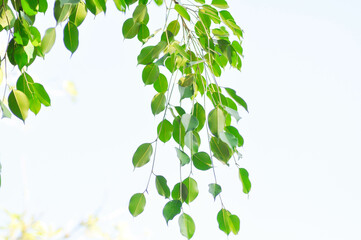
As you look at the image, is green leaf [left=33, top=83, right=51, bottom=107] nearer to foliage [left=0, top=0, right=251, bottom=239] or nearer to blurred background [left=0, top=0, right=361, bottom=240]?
foliage [left=0, top=0, right=251, bottom=239]

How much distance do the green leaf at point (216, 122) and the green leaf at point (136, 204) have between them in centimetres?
13

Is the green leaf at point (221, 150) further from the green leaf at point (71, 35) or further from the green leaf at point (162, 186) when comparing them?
the green leaf at point (71, 35)

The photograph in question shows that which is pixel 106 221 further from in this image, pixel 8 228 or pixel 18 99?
pixel 18 99

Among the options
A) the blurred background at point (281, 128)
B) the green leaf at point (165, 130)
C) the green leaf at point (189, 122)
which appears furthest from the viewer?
the blurred background at point (281, 128)

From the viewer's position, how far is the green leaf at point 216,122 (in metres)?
0.51

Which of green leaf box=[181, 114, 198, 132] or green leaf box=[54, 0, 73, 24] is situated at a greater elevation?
green leaf box=[54, 0, 73, 24]

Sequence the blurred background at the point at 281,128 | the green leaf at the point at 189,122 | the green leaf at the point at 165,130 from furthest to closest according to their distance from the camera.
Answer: the blurred background at the point at 281,128
the green leaf at the point at 165,130
the green leaf at the point at 189,122

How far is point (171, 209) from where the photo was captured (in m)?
0.55

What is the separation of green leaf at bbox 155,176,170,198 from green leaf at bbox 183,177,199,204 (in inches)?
0.9

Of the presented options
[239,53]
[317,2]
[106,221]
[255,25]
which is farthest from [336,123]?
[239,53]

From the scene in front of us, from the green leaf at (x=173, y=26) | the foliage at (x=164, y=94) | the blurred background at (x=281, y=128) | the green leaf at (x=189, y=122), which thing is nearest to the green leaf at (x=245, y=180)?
the foliage at (x=164, y=94)

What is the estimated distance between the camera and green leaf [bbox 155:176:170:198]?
0.57 meters

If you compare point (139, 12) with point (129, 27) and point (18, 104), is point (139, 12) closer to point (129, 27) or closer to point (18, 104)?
point (129, 27)

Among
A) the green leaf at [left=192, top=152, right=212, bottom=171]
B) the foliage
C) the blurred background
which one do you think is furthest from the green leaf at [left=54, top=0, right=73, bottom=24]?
the blurred background
